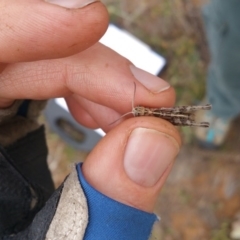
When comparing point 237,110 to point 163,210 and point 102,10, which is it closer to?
point 163,210

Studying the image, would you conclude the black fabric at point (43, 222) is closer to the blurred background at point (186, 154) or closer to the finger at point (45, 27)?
the finger at point (45, 27)

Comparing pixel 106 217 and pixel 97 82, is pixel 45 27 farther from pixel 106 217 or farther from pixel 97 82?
pixel 106 217

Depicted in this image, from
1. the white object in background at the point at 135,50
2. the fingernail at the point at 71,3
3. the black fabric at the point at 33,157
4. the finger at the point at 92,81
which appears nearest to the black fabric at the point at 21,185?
the black fabric at the point at 33,157

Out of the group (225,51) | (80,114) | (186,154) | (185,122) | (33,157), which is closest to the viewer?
(185,122)

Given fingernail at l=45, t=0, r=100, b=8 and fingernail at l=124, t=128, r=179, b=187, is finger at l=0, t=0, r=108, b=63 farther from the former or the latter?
fingernail at l=124, t=128, r=179, b=187

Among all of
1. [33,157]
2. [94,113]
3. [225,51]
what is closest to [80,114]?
[94,113]

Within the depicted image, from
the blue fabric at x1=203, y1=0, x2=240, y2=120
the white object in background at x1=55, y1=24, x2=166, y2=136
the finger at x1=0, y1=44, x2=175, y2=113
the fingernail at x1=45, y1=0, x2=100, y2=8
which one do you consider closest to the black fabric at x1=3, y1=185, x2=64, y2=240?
the finger at x1=0, y1=44, x2=175, y2=113

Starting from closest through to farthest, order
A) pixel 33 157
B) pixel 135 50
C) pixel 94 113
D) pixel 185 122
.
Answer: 1. pixel 185 122
2. pixel 33 157
3. pixel 94 113
4. pixel 135 50

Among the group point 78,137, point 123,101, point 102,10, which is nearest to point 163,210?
point 78,137
